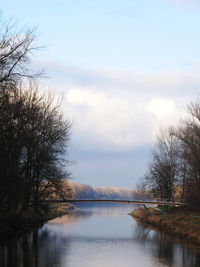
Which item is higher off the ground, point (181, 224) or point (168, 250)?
point (181, 224)

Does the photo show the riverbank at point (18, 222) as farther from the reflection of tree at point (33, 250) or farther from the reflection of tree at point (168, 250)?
the reflection of tree at point (168, 250)

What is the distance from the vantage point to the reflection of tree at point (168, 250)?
3278 cm

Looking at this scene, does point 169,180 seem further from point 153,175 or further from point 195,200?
point 195,200

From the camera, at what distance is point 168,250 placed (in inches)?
1527

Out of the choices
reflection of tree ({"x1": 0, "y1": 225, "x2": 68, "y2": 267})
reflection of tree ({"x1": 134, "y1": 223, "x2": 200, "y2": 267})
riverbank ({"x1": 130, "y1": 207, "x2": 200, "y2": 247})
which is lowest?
reflection of tree ({"x1": 134, "y1": 223, "x2": 200, "y2": 267})

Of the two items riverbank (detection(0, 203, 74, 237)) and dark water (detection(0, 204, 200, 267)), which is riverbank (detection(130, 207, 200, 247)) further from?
riverbank (detection(0, 203, 74, 237))

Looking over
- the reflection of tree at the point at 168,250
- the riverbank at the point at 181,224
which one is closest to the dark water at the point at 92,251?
the reflection of tree at the point at 168,250

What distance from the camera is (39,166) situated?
47625mm

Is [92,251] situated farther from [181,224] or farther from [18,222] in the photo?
[181,224]

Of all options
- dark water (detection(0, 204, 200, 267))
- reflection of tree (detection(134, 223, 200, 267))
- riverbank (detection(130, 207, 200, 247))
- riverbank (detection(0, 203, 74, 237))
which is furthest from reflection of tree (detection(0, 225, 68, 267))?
riverbank (detection(130, 207, 200, 247))

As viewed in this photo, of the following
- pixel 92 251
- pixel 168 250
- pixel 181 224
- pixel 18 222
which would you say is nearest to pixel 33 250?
pixel 92 251

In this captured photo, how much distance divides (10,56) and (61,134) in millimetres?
24592

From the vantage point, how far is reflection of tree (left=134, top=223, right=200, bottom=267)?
32.8m

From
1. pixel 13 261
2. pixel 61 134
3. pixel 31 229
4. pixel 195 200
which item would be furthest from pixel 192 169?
pixel 13 261
